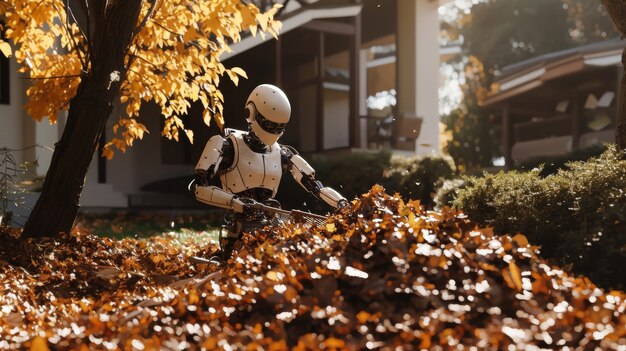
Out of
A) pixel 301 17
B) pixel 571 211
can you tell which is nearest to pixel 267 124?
pixel 571 211

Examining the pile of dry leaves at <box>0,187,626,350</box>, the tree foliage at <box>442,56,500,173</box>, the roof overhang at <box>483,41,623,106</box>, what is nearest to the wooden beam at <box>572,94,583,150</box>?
the roof overhang at <box>483,41,623,106</box>

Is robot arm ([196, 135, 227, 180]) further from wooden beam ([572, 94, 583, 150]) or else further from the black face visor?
wooden beam ([572, 94, 583, 150])

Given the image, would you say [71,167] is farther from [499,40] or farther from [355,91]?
[499,40]

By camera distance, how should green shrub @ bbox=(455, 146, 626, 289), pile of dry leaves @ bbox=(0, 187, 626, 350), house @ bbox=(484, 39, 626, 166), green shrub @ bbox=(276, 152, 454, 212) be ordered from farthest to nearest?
house @ bbox=(484, 39, 626, 166) < green shrub @ bbox=(276, 152, 454, 212) < green shrub @ bbox=(455, 146, 626, 289) < pile of dry leaves @ bbox=(0, 187, 626, 350)

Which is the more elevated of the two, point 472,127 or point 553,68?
point 553,68

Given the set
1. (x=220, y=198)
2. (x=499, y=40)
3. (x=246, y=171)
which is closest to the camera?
(x=220, y=198)

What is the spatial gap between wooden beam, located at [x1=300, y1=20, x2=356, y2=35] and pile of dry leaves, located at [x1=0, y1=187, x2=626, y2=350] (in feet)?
46.9

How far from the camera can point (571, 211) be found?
540 cm

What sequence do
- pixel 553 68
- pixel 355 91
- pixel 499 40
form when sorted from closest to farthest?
pixel 355 91
pixel 553 68
pixel 499 40

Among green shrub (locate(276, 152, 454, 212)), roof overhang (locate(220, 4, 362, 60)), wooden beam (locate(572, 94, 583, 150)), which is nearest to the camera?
green shrub (locate(276, 152, 454, 212))

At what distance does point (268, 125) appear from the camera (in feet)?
21.6

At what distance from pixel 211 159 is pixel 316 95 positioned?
13.0 metres

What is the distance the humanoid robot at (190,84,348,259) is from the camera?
6387 millimetres

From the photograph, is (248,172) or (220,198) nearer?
(220,198)
